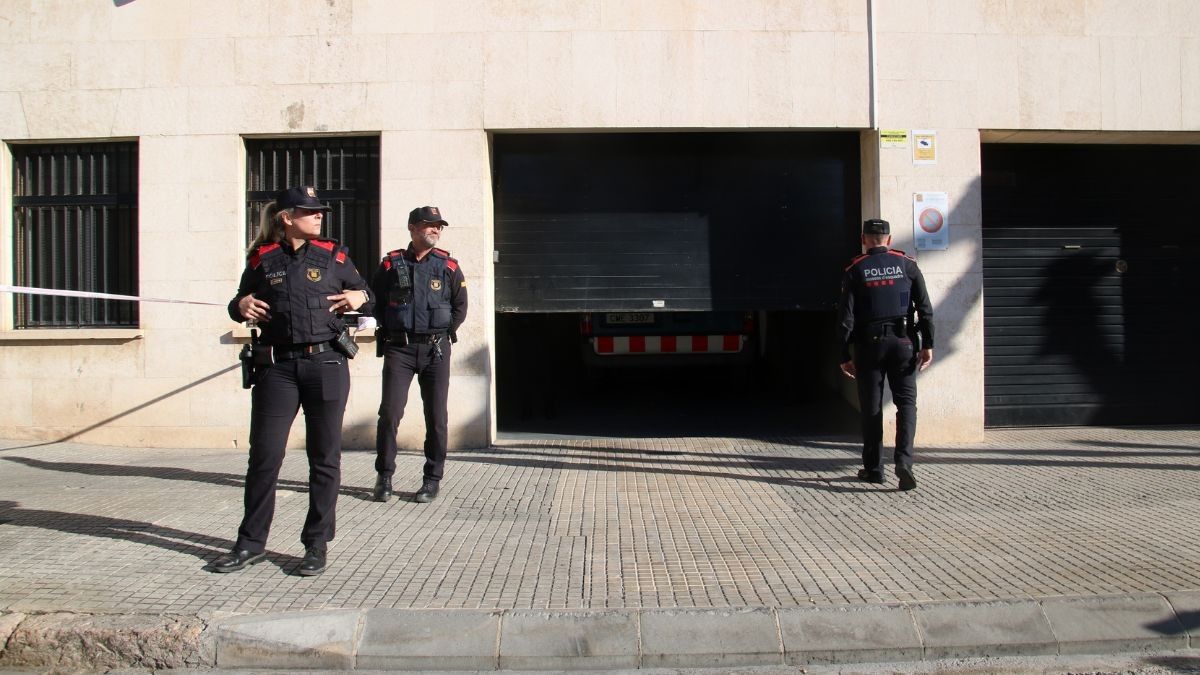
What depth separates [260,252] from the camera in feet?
13.6

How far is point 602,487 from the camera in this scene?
20.0 ft

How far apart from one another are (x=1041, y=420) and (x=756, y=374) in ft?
12.2

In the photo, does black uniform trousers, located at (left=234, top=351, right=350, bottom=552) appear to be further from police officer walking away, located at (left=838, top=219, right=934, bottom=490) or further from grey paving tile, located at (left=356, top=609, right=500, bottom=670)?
police officer walking away, located at (left=838, top=219, right=934, bottom=490)

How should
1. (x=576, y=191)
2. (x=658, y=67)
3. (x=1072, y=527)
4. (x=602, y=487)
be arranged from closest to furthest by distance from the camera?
1. (x=1072, y=527)
2. (x=602, y=487)
3. (x=658, y=67)
4. (x=576, y=191)

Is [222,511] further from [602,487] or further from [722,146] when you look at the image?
[722,146]

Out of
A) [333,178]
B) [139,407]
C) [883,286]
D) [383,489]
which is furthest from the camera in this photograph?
[333,178]

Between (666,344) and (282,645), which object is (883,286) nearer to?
(666,344)

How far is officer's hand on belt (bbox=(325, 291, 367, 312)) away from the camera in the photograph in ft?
13.6

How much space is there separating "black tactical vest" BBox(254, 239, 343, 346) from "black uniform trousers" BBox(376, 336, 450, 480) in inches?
54.0

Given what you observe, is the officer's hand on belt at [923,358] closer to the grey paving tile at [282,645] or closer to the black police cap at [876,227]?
the black police cap at [876,227]

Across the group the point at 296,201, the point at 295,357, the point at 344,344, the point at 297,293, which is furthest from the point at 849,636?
the point at 296,201

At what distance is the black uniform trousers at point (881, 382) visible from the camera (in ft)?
19.2

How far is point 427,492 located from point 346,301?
190 centimetres

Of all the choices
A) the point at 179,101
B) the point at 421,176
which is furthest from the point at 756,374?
the point at 179,101
